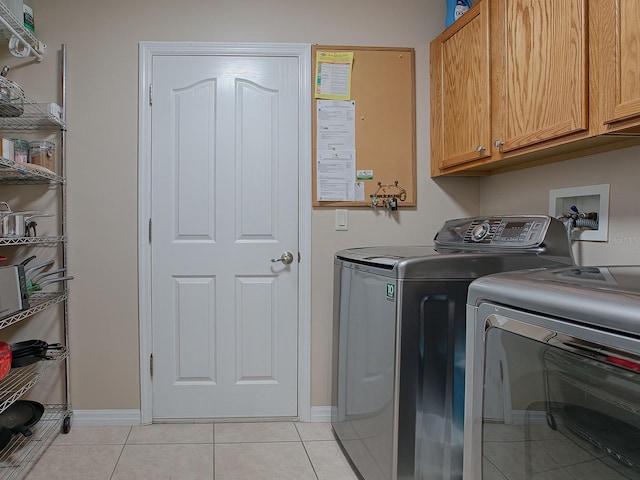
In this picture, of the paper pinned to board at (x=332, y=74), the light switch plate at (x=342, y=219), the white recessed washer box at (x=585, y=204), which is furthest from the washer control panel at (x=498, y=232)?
the paper pinned to board at (x=332, y=74)

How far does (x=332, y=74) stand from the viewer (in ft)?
8.16

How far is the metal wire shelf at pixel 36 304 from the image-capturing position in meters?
1.85

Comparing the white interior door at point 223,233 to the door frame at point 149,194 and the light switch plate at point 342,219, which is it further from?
the light switch plate at point 342,219

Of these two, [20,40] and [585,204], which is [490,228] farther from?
[20,40]

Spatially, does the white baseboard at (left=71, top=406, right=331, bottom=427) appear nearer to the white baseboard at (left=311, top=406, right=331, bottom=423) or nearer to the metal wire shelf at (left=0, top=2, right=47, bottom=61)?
the white baseboard at (left=311, top=406, right=331, bottom=423)

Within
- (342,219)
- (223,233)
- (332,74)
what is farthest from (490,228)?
(223,233)

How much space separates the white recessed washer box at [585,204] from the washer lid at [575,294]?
620 millimetres

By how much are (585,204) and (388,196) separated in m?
0.96

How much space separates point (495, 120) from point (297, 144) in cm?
101

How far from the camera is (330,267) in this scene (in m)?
2.53

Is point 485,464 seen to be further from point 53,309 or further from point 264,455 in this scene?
point 53,309

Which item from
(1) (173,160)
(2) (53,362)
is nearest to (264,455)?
(2) (53,362)

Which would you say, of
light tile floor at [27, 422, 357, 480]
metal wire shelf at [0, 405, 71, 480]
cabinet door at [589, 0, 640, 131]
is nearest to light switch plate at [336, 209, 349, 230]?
light tile floor at [27, 422, 357, 480]

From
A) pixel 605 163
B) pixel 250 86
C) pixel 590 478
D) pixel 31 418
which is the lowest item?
pixel 31 418
